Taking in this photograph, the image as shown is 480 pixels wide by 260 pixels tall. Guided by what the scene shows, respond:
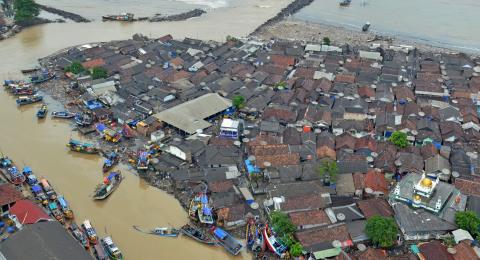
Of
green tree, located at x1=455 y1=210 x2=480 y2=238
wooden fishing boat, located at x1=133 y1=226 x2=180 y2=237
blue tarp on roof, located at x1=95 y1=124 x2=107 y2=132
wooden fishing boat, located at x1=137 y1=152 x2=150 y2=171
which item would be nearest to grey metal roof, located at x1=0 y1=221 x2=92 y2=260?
wooden fishing boat, located at x1=133 y1=226 x2=180 y2=237

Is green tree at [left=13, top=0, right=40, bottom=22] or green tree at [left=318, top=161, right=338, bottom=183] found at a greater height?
green tree at [left=13, top=0, right=40, bottom=22]

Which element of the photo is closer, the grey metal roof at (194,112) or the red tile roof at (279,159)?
the red tile roof at (279,159)

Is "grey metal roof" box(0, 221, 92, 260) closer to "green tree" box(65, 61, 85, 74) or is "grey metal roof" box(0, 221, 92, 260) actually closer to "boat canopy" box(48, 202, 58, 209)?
"boat canopy" box(48, 202, 58, 209)

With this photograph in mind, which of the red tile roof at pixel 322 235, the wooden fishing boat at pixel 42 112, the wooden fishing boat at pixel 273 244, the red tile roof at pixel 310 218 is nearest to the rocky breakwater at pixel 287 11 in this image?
the wooden fishing boat at pixel 42 112

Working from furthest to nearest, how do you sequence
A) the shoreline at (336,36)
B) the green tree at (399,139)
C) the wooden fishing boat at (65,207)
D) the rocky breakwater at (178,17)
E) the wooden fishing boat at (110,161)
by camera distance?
1. the rocky breakwater at (178,17)
2. the shoreline at (336,36)
3. the green tree at (399,139)
4. the wooden fishing boat at (110,161)
5. the wooden fishing boat at (65,207)

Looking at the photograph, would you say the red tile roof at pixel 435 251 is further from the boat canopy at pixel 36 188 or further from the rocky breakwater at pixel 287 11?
the rocky breakwater at pixel 287 11

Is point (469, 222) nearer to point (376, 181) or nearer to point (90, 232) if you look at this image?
point (376, 181)

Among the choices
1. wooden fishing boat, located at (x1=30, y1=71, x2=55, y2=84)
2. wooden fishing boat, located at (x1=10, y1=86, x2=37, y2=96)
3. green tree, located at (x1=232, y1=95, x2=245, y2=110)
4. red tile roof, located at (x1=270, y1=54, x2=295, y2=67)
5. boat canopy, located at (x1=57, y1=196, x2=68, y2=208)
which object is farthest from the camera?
red tile roof, located at (x1=270, y1=54, x2=295, y2=67)

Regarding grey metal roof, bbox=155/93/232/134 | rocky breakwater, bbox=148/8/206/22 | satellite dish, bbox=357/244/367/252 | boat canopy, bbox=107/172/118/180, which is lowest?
satellite dish, bbox=357/244/367/252
